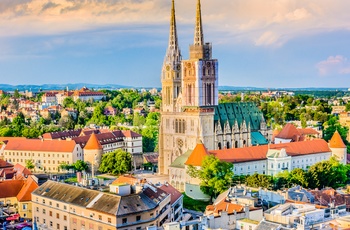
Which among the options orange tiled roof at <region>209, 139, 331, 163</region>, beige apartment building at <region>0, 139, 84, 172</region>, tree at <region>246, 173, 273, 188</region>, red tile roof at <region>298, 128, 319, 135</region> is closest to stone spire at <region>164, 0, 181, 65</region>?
orange tiled roof at <region>209, 139, 331, 163</region>

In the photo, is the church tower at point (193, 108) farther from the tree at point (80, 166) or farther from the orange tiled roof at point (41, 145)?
the orange tiled roof at point (41, 145)

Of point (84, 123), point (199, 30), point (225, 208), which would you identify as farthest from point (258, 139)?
point (84, 123)

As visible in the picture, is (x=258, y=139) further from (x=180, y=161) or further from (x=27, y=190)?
(x=27, y=190)

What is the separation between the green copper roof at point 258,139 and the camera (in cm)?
9481

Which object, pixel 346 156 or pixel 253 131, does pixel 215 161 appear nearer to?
pixel 253 131

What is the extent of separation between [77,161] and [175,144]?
1679 cm

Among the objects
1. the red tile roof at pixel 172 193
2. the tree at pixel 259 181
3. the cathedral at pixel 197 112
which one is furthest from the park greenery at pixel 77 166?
the red tile roof at pixel 172 193

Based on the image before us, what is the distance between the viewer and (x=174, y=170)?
80.0 metres

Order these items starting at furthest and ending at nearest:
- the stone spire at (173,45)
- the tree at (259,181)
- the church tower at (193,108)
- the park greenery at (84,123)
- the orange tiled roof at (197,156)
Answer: the park greenery at (84,123), the stone spire at (173,45), the church tower at (193,108), the orange tiled roof at (197,156), the tree at (259,181)

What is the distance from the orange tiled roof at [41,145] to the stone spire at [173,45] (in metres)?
21.7

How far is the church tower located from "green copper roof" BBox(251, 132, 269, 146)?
31.8 feet

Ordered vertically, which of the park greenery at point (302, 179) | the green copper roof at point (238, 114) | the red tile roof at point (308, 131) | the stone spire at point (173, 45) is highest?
the stone spire at point (173, 45)

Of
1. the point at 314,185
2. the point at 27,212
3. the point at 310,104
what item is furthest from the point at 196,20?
the point at 310,104

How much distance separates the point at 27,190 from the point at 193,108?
104 ft
